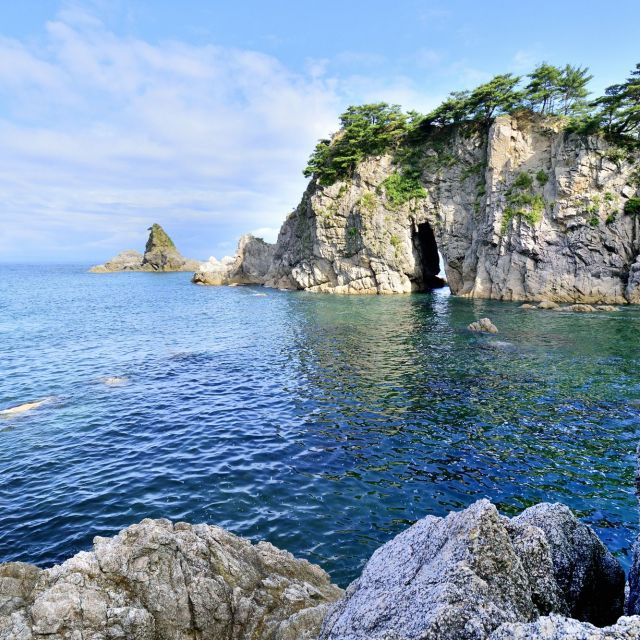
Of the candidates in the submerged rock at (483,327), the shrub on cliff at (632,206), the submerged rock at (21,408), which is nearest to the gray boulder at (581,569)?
the submerged rock at (21,408)

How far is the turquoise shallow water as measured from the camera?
14.8 metres

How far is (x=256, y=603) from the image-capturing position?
363 inches

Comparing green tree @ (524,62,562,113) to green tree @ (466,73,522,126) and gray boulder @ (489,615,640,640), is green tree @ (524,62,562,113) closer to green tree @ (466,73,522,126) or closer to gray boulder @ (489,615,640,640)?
green tree @ (466,73,522,126)

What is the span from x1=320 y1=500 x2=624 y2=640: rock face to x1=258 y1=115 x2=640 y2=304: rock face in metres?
63.7

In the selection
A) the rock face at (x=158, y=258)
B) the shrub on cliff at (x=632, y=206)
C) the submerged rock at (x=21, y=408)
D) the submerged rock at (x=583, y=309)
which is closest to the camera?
the submerged rock at (x=21, y=408)

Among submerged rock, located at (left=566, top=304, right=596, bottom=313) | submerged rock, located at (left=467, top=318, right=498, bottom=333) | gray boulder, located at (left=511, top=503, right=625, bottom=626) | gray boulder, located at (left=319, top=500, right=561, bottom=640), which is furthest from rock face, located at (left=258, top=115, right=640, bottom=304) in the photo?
gray boulder, located at (left=319, top=500, right=561, bottom=640)

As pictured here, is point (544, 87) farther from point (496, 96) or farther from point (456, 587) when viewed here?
point (456, 587)

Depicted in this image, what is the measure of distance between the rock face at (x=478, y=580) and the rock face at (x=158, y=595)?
1.86m

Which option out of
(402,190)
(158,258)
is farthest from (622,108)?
(158,258)

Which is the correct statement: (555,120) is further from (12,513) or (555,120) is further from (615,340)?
(12,513)

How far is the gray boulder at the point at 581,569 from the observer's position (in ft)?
23.7

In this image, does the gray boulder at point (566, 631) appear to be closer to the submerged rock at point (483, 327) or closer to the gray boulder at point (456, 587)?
the gray boulder at point (456, 587)

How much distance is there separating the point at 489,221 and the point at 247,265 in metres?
66.6

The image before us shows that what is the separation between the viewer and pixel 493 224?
70.9m
